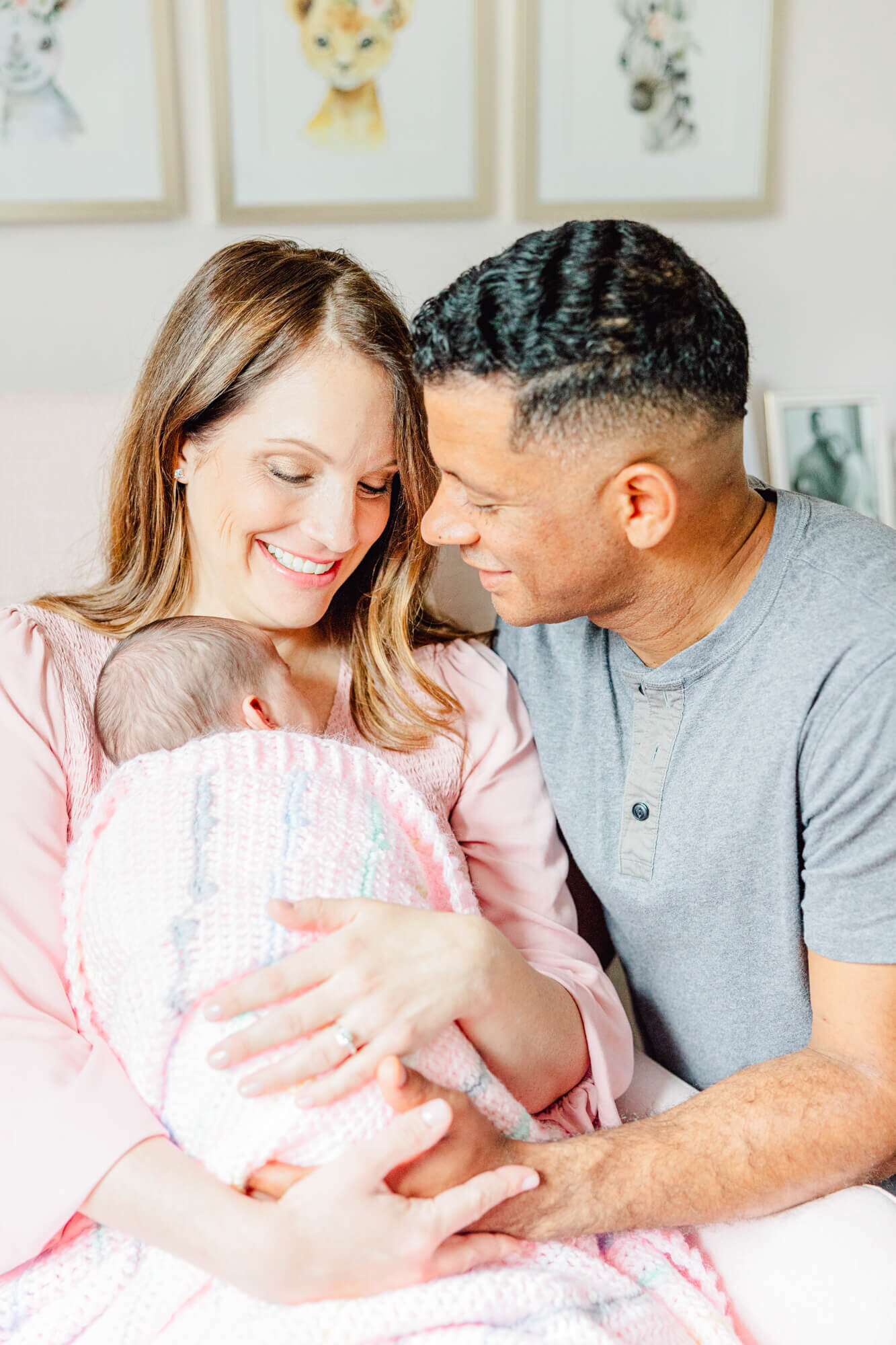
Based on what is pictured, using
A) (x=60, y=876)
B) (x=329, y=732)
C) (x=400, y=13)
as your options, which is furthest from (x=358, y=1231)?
(x=400, y=13)

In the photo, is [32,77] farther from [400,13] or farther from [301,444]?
[301,444]

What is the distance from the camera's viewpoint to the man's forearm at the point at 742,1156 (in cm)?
121

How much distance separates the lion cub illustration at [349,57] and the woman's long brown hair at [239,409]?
2.73 feet

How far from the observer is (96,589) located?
→ 168cm

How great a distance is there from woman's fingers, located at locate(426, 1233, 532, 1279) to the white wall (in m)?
1.82

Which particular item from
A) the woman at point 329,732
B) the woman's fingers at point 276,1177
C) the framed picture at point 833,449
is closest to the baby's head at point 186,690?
the woman at point 329,732

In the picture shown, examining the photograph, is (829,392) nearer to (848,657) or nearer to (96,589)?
(848,657)

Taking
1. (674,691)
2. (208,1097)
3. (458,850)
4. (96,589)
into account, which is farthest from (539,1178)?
(96,589)

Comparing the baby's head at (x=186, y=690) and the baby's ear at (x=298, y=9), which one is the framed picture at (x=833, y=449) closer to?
the baby's ear at (x=298, y=9)

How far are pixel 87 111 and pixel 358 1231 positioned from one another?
206 cm

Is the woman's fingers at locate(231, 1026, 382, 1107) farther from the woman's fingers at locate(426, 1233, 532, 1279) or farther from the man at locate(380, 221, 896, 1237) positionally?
the woman's fingers at locate(426, 1233, 532, 1279)

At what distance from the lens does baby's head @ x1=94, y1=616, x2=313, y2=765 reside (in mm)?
1314

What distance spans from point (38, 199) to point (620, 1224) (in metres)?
2.03

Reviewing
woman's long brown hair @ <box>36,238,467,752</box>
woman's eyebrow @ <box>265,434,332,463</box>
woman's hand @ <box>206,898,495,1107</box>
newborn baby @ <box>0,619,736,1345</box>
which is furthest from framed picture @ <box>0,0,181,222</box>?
woman's hand @ <box>206,898,495,1107</box>
